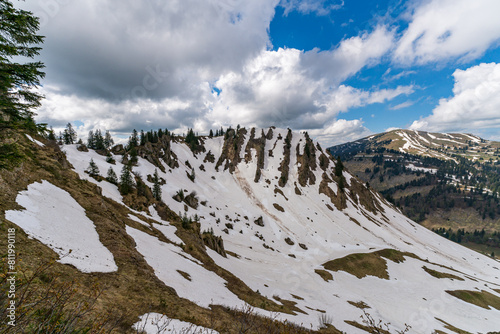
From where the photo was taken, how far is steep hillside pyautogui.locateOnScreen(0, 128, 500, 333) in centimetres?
1302

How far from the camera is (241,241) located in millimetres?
59219

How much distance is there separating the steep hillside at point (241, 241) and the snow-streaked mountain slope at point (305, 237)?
446 mm

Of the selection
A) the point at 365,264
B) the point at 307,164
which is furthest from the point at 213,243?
the point at 307,164

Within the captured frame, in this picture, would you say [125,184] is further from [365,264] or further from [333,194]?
[333,194]

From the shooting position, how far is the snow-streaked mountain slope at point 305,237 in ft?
106

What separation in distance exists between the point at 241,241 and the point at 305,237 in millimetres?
26833

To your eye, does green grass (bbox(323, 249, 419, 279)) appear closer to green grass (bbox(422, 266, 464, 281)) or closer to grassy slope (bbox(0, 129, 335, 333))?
green grass (bbox(422, 266, 464, 281))

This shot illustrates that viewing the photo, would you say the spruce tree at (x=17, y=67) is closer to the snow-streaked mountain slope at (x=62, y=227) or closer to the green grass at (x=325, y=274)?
the snow-streaked mountain slope at (x=62, y=227)

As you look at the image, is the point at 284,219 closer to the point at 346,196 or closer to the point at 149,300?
the point at 346,196

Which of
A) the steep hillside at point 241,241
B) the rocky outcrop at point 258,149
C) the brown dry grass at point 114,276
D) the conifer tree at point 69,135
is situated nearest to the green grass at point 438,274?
the steep hillside at point 241,241

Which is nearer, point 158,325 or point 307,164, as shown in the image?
point 158,325

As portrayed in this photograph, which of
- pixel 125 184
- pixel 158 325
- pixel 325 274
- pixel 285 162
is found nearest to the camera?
pixel 158 325

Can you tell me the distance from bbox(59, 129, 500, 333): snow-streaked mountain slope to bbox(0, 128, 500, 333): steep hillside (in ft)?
1.46

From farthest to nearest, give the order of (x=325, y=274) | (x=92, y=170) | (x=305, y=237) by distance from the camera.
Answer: (x=305, y=237)
(x=92, y=170)
(x=325, y=274)
